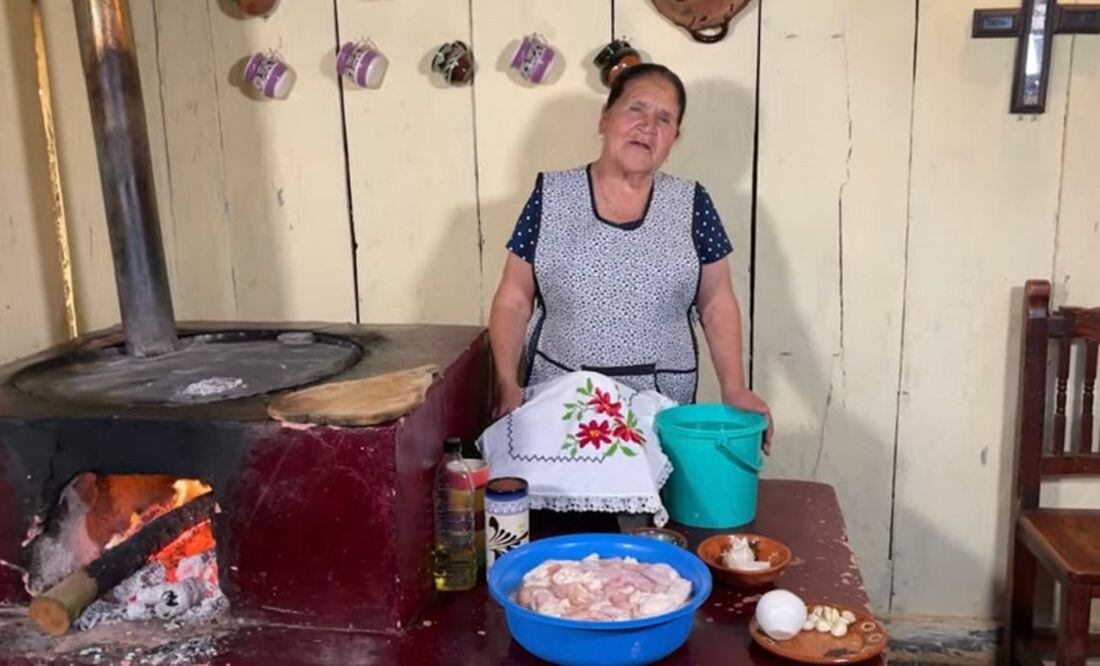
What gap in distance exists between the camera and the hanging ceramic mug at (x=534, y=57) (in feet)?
6.66

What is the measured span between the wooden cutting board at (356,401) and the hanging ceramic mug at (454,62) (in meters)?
0.85

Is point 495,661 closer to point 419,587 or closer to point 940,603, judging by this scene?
point 419,587

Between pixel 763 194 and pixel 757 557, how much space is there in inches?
34.6

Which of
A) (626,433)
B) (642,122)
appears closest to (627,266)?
(642,122)

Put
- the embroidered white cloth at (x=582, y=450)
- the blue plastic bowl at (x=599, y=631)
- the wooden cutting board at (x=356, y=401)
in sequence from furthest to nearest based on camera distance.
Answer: the embroidered white cloth at (x=582, y=450), the wooden cutting board at (x=356, y=401), the blue plastic bowl at (x=599, y=631)

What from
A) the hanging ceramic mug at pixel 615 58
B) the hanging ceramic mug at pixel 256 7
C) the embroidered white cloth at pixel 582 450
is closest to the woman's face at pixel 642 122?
the hanging ceramic mug at pixel 615 58

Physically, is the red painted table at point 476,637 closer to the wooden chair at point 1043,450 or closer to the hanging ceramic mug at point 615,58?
the wooden chair at point 1043,450

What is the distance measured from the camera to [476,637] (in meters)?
1.29

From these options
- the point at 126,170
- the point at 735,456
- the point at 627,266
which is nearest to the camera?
the point at 735,456

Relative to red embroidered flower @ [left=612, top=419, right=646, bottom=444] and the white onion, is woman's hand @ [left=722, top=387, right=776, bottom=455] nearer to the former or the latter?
red embroidered flower @ [left=612, top=419, right=646, bottom=444]

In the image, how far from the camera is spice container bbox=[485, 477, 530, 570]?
1.39 metres

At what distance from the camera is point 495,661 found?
4.04 ft

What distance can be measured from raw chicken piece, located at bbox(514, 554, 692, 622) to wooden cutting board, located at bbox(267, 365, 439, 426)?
28cm

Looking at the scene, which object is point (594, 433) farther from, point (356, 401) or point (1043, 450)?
point (1043, 450)
